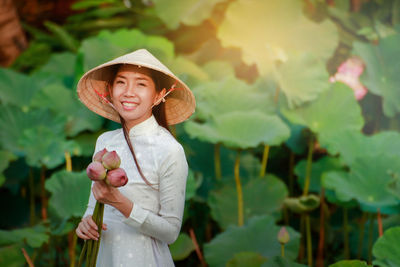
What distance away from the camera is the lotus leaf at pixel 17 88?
242 centimetres

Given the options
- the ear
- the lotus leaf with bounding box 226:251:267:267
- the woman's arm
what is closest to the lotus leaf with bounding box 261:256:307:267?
the lotus leaf with bounding box 226:251:267:267

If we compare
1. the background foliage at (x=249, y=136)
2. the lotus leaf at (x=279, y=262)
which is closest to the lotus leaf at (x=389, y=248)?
the background foliage at (x=249, y=136)

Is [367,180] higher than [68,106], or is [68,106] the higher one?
[68,106]

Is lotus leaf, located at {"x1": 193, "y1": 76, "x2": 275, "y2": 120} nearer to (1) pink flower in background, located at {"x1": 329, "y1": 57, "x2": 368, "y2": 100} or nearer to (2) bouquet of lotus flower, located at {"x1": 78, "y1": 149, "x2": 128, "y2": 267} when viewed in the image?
(1) pink flower in background, located at {"x1": 329, "y1": 57, "x2": 368, "y2": 100}

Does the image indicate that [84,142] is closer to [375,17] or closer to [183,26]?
[183,26]

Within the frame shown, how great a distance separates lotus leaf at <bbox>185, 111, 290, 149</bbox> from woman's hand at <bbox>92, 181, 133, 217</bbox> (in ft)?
3.22

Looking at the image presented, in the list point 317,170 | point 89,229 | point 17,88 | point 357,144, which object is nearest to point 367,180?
point 357,144

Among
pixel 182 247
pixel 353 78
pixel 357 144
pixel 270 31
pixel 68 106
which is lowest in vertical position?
pixel 182 247

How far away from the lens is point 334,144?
201 cm

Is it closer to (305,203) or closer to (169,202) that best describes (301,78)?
(305,203)

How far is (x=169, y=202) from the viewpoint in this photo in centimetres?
91

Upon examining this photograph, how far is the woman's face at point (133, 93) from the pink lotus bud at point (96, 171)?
17cm

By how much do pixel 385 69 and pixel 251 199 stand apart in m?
0.90

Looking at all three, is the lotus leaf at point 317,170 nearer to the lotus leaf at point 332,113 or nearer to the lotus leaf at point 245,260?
the lotus leaf at point 332,113
